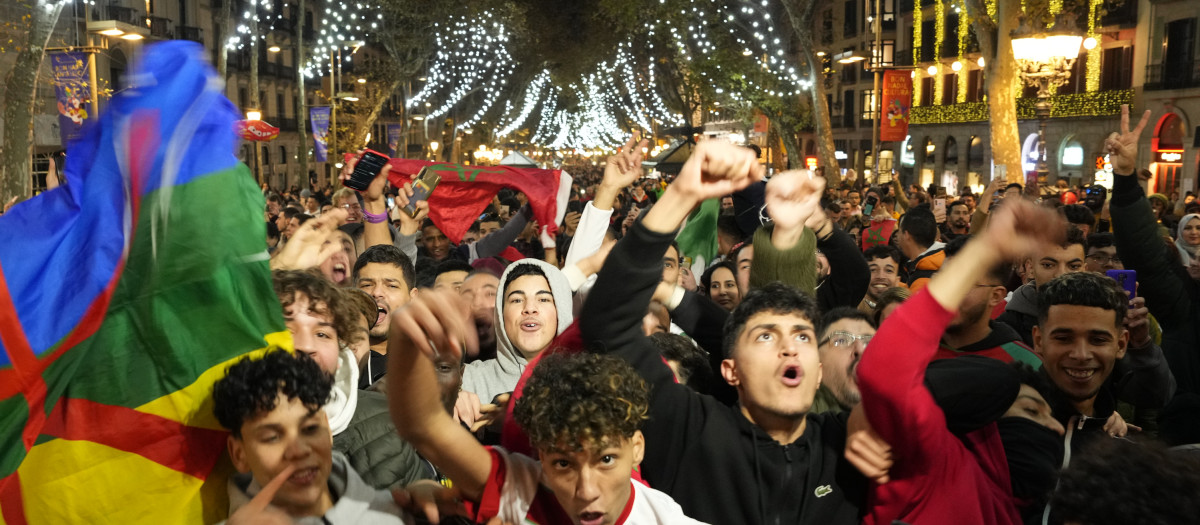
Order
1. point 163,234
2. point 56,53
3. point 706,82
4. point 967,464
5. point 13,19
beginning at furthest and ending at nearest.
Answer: point 706,82
point 13,19
point 56,53
point 163,234
point 967,464

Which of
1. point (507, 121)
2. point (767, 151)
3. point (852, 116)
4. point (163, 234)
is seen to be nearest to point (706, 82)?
point (767, 151)

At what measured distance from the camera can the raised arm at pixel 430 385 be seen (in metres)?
2.11

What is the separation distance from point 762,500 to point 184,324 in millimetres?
1722

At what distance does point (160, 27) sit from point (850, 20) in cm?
3401

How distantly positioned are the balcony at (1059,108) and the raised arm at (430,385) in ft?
99.5

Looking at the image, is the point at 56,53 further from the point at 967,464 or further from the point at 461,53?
the point at 461,53

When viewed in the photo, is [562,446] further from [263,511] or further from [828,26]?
[828,26]

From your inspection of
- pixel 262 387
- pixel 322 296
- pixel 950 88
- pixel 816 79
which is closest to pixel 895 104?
pixel 816 79

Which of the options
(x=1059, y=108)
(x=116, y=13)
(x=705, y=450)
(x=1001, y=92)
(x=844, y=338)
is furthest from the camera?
(x=1059, y=108)

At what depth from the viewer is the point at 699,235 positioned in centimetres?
776

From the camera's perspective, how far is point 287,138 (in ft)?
186

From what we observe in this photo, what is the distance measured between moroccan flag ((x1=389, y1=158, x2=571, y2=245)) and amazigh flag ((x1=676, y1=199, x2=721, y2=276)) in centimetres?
152

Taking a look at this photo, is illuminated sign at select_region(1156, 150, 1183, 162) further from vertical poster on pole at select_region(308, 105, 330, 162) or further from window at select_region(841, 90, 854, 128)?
window at select_region(841, 90, 854, 128)

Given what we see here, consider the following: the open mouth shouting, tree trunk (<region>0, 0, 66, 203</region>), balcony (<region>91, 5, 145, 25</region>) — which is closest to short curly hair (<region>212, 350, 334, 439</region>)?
the open mouth shouting
